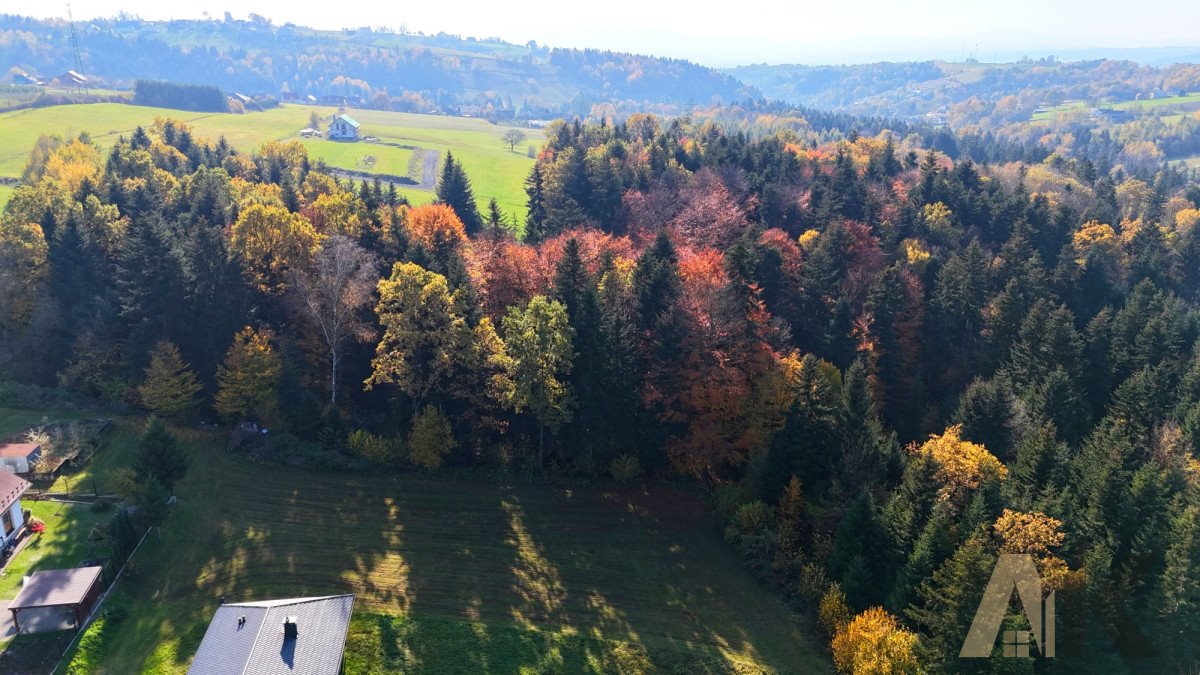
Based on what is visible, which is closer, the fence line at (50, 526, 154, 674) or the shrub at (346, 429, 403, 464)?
the fence line at (50, 526, 154, 674)

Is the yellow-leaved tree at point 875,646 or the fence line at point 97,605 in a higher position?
the yellow-leaved tree at point 875,646

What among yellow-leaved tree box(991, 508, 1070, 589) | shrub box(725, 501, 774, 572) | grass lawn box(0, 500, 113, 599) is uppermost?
yellow-leaved tree box(991, 508, 1070, 589)

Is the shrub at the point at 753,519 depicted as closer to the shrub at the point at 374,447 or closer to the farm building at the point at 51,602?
the shrub at the point at 374,447

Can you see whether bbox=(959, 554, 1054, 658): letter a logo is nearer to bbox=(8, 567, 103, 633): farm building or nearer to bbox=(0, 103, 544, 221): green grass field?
bbox=(8, 567, 103, 633): farm building

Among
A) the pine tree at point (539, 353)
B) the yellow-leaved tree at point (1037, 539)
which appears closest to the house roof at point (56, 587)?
the pine tree at point (539, 353)

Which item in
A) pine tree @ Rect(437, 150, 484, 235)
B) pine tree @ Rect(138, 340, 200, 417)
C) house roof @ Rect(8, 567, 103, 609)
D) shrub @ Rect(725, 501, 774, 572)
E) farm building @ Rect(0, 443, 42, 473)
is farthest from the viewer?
pine tree @ Rect(437, 150, 484, 235)

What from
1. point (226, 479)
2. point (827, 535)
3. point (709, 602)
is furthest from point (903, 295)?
point (226, 479)

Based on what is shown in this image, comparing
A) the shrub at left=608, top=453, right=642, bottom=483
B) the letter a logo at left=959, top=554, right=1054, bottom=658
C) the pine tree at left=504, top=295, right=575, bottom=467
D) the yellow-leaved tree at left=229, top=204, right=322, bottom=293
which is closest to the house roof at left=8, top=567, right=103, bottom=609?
the pine tree at left=504, top=295, right=575, bottom=467
